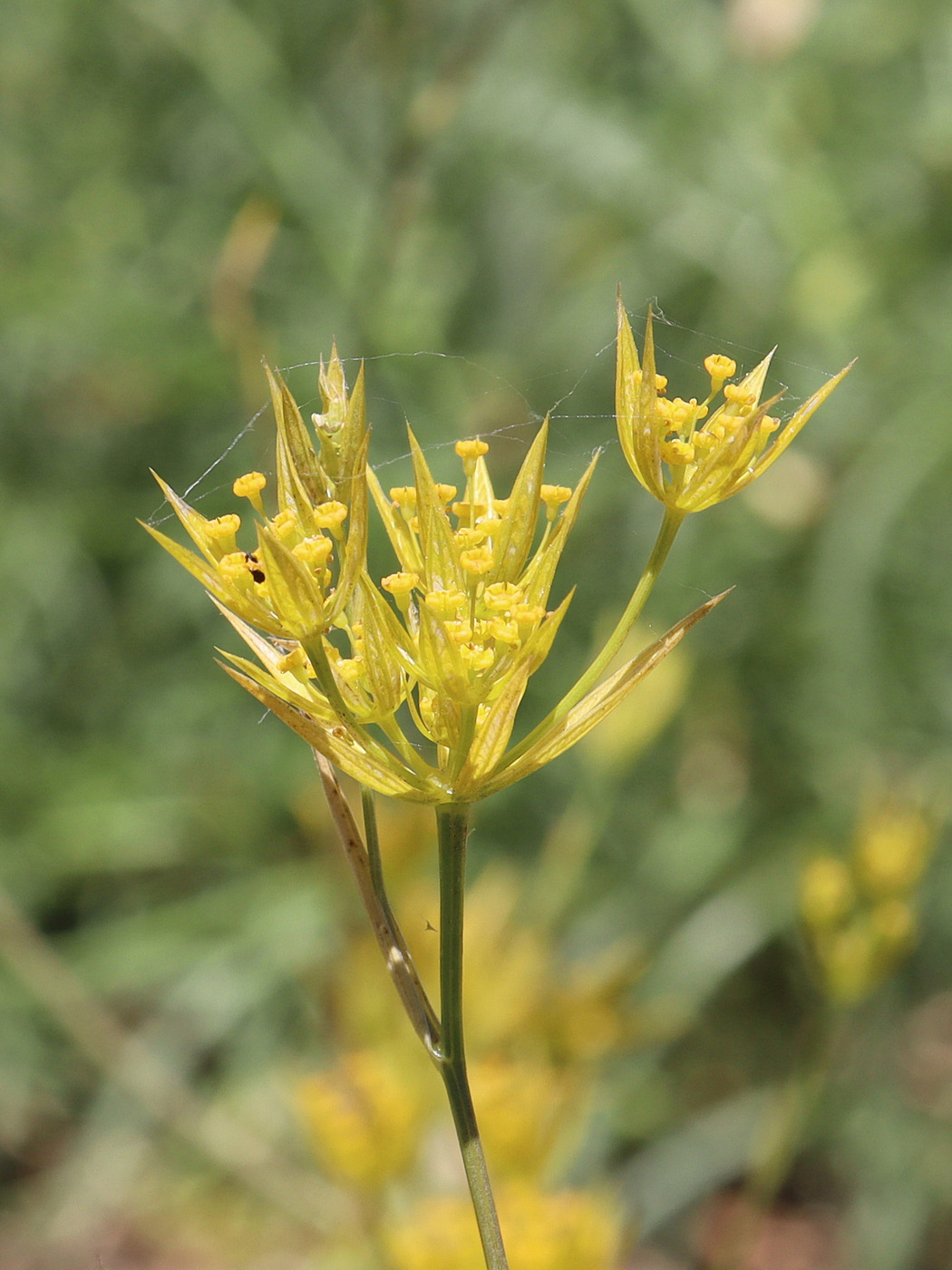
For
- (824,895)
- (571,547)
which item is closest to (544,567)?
(824,895)

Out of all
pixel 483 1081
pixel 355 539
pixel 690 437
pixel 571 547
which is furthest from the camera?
pixel 571 547

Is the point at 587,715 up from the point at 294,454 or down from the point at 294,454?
down

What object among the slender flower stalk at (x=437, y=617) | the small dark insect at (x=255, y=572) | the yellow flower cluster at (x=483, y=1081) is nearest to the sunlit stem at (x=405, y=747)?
the slender flower stalk at (x=437, y=617)

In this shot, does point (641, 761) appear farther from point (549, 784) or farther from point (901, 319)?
point (901, 319)

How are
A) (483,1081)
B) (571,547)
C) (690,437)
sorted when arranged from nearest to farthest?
(690,437) → (483,1081) → (571,547)

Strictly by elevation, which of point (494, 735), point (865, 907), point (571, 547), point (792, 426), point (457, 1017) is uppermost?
point (792, 426)

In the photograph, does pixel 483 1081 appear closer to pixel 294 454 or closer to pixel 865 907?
pixel 865 907

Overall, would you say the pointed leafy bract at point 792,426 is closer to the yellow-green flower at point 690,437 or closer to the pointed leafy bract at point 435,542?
the yellow-green flower at point 690,437
